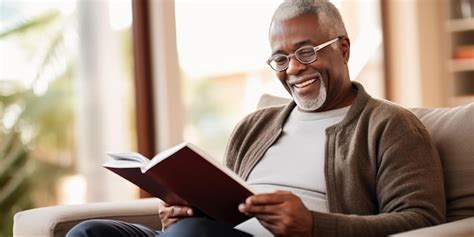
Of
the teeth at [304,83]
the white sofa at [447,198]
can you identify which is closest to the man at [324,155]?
the teeth at [304,83]

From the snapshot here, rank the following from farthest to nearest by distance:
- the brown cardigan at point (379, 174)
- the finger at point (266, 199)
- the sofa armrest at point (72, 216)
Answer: the sofa armrest at point (72, 216) < the brown cardigan at point (379, 174) < the finger at point (266, 199)

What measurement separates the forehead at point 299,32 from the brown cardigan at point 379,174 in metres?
0.19

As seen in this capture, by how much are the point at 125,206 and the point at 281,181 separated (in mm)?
451

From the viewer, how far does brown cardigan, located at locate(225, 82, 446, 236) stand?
1.84m

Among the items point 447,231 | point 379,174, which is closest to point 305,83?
point 379,174

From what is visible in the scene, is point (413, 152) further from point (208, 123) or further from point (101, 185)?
point (208, 123)

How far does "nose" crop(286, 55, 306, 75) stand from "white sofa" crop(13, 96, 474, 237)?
1.15 feet

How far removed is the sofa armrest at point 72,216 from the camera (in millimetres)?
2154

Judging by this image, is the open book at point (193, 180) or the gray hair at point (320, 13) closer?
the open book at point (193, 180)

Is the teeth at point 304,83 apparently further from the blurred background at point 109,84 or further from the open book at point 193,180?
the blurred background at point 109,84

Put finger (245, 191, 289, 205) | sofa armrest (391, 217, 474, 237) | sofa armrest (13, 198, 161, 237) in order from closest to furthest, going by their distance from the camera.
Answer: sofa armrest (391, 217, 474, 237), finger (245, 191, 289, 205), sofa armrest (13, 198, 161, 237)

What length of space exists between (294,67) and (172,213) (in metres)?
0.51

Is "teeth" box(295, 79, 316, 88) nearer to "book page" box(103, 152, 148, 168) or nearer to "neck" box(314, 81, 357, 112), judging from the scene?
"neck" box(314, 81, 357, 112)

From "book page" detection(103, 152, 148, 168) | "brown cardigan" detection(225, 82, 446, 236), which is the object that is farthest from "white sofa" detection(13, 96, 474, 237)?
"book page" detection(103, 152, 148, 168)
